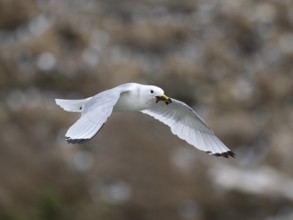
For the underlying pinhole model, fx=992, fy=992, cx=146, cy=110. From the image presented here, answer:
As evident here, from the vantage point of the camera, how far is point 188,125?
22.5 feet

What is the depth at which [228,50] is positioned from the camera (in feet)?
62.7

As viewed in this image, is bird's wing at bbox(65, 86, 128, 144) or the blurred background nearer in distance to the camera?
bird's wing at bbox(65, 86, 128, 144)

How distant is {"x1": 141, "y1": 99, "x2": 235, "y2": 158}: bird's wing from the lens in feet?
22.0

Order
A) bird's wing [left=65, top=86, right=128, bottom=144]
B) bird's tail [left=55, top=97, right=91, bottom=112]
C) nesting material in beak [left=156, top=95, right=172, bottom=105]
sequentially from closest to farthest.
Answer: bird's wing [left=65, top=86, right=128, bottom=144] < nesting material in beak [left=156, top=95, right=172, bottom=105] < bird's tail [left=55, top=97, right=91, bottom=112]

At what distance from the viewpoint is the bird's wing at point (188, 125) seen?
264 inches

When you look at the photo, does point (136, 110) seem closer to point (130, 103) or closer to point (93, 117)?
point (130, 103)

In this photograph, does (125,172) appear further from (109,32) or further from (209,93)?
(109,32)

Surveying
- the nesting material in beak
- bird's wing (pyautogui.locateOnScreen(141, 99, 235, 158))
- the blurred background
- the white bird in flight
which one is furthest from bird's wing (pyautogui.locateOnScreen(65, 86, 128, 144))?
the blurred background

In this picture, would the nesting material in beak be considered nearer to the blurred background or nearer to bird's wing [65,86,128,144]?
bird's wing [65,86,128,144]

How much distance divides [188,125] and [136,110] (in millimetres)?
650

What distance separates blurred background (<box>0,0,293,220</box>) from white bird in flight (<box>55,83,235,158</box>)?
18.3 feet

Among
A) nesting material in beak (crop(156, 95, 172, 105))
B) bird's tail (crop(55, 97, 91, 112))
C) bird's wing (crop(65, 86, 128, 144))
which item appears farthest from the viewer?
bird's tail (crop(55, 97, 91, 112))

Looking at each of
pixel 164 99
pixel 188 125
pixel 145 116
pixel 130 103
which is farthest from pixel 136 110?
pixel 145 116

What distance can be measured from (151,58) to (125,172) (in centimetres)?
535
